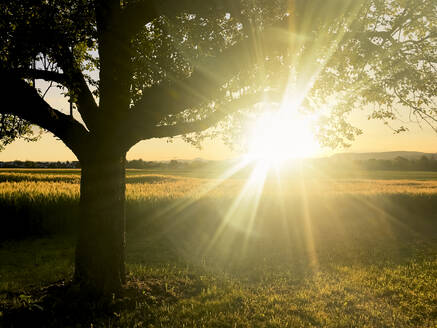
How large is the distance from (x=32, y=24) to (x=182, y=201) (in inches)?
517

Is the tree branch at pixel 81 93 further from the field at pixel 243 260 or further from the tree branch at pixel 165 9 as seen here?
the field at pixel 243 260

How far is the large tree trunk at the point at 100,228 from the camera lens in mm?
7004

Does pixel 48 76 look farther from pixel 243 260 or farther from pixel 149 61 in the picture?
pixel 243 260

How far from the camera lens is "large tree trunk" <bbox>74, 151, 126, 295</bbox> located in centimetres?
700

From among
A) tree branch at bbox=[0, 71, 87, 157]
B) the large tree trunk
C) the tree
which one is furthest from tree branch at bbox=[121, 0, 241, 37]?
the large tree trunk

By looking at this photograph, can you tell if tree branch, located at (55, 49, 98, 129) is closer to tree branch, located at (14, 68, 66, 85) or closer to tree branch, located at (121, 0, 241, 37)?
tree branch, located at (14, 68, 66, 85)

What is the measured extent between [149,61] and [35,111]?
2.91 metres

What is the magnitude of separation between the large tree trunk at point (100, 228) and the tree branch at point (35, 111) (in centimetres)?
66

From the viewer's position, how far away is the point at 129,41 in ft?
23.1

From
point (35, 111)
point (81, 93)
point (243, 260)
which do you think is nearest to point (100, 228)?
point (35, 111)

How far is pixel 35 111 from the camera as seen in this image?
6414 millimetres

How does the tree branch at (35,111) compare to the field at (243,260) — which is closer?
the tree branch at (35,111)

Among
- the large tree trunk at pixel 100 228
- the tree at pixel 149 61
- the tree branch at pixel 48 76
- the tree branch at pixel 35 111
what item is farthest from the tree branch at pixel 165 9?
the large tree trunk at pixel 100 228

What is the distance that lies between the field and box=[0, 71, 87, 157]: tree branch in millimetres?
3783
